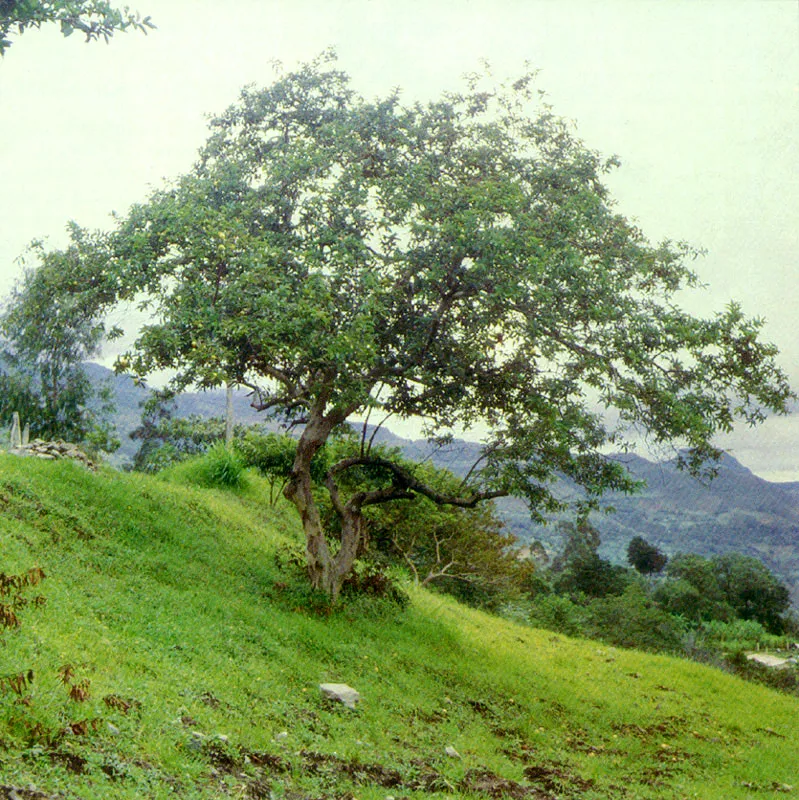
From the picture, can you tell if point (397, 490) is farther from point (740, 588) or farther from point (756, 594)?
point (756, 594)

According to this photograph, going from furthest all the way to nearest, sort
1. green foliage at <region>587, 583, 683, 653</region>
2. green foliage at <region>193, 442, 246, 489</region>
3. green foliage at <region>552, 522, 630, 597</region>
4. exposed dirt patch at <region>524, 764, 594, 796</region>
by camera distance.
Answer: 1. green foliage at <region>552, 522, 630, 597</region>
2. green foliage at <region>587, 583, 683, 653</region>
3. green foliage at <region>193, 442, 246, 489</region>
4. exposed dirt patch at <region>524, 764, 594, 796</region>

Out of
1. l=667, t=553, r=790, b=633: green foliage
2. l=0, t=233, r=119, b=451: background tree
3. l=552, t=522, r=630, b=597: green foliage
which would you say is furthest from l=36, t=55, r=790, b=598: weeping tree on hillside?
l=667, t=553, r=790, b=633: green foliage

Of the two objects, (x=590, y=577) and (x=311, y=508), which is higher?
(x=311, y=508)

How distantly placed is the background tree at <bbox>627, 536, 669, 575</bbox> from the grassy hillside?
212 feet

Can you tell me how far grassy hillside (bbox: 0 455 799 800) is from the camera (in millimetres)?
7957

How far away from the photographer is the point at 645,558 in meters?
86.5

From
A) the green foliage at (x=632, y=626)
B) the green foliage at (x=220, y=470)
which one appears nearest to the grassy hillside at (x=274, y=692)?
the green foliage at (x=220, y=470)

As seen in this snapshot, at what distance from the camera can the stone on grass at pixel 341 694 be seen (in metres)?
12.1

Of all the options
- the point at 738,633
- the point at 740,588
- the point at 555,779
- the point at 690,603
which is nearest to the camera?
the point at 555,779

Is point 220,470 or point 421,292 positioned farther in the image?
point 220,470

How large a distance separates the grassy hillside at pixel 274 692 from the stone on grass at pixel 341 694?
21cm

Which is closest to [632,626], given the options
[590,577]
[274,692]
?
[590,577]

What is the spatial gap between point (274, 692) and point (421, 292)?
8.55m

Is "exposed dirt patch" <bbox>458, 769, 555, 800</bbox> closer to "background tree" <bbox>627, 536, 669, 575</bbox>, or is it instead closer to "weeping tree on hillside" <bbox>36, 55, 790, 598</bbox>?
"weeping tree on hillside" <bbox>36, 55, 790, 598</bbox>
